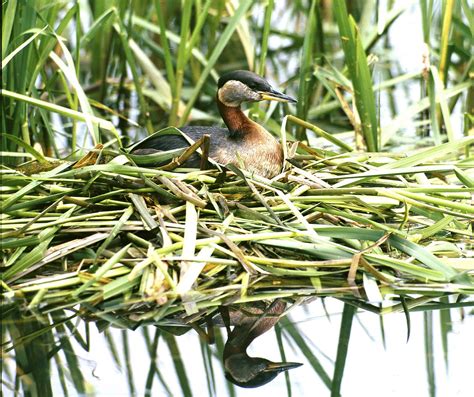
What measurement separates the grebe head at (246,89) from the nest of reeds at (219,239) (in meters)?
0.60

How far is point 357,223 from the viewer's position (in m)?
4.73

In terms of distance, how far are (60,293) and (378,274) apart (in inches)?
49.9

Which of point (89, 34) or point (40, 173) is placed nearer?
point (40, 173)

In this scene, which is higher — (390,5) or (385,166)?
(390,5)

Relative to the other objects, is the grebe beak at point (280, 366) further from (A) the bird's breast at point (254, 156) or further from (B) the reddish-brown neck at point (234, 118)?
(B) the reddish-brown neck at point (234, 118)

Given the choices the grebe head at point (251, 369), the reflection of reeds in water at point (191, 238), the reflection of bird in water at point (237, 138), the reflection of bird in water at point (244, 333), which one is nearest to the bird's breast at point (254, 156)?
the reflection of bird in water at point (237, 138)

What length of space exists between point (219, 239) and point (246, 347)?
0.64m

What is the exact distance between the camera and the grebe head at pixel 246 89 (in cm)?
544

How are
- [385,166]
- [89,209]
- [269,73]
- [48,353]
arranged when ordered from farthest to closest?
[269,73] < [385,166] < [89,209] < [48,353]

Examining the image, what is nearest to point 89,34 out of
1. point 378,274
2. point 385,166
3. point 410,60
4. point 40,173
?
point 40,173

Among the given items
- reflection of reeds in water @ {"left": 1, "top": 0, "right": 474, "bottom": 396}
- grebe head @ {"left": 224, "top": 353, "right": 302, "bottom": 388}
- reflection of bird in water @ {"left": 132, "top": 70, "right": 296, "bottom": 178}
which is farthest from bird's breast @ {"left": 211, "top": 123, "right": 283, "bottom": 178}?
grebe head @ {"left": 224, "top": 353, "right": 302, "bottom": 388}

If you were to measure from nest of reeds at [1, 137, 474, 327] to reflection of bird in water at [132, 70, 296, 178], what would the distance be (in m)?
0.22

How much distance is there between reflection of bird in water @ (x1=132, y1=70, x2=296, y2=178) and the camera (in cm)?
517

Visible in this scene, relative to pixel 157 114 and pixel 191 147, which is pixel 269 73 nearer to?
pixel 157 114
